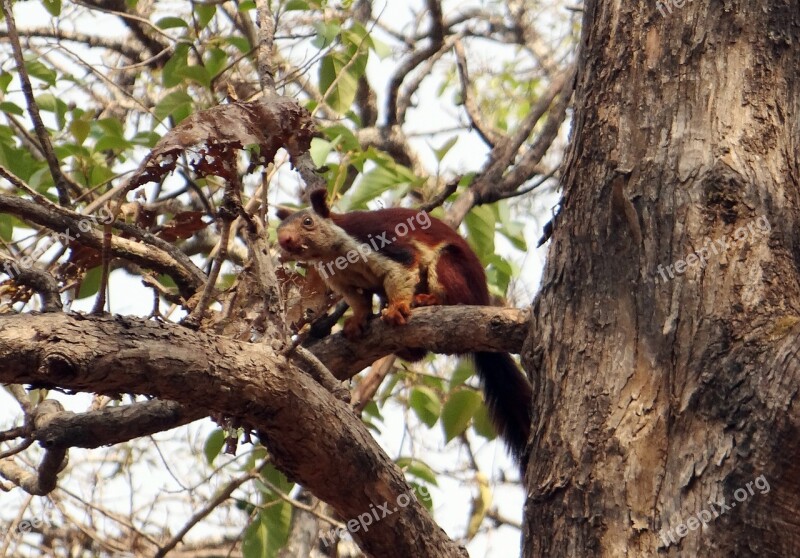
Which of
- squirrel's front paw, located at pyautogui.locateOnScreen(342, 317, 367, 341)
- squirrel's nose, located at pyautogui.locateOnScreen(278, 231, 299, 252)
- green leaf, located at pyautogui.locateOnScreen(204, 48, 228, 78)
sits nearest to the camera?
squirrel's front paw, located at pyautogui.locateOnScreen(342, 317, 367, 341)

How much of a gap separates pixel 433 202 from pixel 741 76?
1826mm

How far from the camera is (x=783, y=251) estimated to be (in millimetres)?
2949

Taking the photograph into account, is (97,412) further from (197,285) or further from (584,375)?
(584,375)

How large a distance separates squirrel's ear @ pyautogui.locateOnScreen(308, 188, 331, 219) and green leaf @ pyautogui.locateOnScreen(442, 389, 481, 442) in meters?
1.20

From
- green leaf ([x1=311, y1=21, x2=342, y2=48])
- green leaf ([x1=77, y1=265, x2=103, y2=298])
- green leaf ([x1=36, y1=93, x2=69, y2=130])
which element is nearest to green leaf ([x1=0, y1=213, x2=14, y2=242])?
green leaf ([x1=36, y1=93, x2=69, y2=130])

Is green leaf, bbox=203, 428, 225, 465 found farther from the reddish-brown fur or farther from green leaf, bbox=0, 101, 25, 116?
green leaf, bbox=0, 101, 25, 116

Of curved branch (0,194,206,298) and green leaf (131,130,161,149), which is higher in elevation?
green leaf (131,130,161,149)

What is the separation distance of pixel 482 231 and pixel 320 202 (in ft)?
3.10

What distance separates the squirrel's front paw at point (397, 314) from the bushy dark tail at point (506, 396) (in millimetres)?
471

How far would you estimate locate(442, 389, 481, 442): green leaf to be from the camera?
177 inches

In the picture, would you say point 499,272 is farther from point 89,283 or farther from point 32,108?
point 32,108

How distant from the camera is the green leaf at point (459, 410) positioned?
4492 mm

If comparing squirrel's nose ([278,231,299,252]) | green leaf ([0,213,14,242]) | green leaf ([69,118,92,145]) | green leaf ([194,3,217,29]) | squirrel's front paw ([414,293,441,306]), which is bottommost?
squirrel's front paw ([414,293,441,306])

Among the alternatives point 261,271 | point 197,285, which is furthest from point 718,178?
point 197,285
